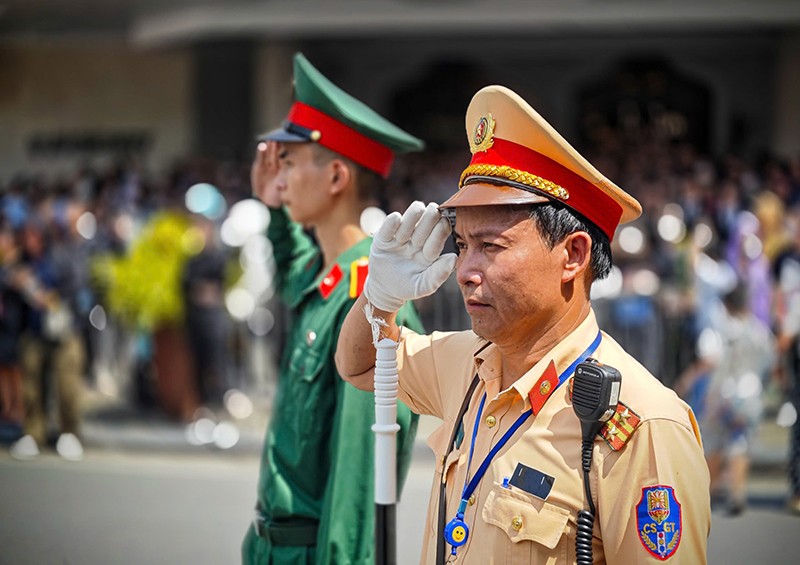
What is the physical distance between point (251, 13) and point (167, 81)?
4188 millimetres

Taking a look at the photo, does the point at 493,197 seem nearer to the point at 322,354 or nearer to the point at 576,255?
the point at 576,255

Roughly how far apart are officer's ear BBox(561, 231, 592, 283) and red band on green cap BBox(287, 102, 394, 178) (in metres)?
1.36

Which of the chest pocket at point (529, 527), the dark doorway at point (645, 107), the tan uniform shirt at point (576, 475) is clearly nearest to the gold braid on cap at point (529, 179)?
the tan uniform shirt at point (576, 475)

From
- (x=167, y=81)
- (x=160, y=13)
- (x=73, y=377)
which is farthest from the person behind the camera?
(x=167, y=81)

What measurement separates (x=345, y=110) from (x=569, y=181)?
1.35m

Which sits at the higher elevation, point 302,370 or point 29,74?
point 29,74

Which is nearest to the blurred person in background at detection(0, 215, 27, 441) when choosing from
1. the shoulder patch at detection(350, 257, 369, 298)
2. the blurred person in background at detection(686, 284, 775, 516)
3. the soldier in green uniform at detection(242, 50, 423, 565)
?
the blurred person in background at detection(686, 284, 775, 516)

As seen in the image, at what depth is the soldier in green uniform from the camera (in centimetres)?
295

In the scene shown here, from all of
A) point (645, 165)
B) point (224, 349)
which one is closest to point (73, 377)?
point (224, 349)

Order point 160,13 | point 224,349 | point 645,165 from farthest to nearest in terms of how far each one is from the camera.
Result: point 160,13, point 645,165, point 224,349

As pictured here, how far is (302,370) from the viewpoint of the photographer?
3193 millimetres

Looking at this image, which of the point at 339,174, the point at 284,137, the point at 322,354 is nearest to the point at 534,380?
the point at 322,354

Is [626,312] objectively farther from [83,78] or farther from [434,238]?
[83,78]

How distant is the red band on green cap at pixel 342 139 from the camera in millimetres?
3432
